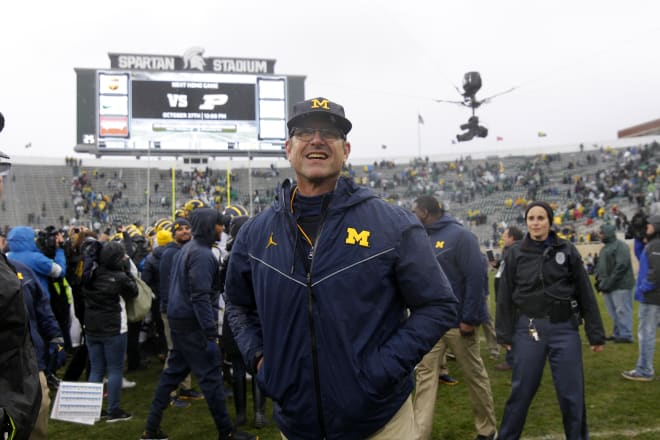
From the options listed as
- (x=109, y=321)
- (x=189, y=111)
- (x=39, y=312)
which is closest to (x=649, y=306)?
(x=109, y=321)

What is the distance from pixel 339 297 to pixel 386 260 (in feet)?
0.75

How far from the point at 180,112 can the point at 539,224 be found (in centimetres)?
2700

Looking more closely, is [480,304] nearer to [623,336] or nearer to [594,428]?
[594,428]

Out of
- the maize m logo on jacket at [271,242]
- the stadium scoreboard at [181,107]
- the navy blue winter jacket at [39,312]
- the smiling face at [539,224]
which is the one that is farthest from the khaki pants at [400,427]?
the stadium scoreboard at [181,107]

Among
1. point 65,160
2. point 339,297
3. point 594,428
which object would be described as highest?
point 65,160

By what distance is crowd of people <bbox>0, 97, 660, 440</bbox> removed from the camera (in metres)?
2.06

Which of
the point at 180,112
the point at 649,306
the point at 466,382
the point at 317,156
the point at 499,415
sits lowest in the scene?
the point at 499,415

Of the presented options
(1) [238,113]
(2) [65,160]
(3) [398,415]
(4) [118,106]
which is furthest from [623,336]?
(2) [65,160]

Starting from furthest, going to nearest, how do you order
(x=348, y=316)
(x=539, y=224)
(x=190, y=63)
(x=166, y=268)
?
1. (x=190, y=63)
2. (x=166, y=268)
3. (x=539, y=224)
4. (x=348, y=316)

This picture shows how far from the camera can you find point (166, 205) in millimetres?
37250

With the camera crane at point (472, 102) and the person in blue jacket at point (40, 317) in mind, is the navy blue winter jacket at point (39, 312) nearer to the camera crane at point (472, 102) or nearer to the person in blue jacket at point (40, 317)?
the person in blue jacket at point (40, 317)

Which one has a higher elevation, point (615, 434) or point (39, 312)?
point (39, 312)

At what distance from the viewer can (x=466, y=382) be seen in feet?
14.3

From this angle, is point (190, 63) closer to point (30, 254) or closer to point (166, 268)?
point (166, 268)
